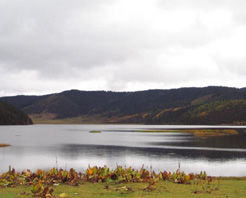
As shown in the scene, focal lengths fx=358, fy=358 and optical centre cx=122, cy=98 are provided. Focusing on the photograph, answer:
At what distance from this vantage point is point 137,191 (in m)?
24.9

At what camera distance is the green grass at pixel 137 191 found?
76.6 feet

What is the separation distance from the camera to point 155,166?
5575 cm

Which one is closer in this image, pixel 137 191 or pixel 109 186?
pixel 137 191

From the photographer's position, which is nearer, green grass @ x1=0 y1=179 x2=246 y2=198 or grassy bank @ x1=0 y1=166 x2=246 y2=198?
green grass @ x1=0 y1=179 x2=246 y2=198

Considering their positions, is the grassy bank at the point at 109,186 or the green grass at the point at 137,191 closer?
the green grass at the point at 137,191

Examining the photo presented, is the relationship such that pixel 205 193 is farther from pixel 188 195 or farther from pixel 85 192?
pixel 85 192

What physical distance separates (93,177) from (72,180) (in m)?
1.97

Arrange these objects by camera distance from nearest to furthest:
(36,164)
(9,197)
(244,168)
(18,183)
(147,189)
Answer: (9,197), (147,189), (18,183), (244,168), (36,164)

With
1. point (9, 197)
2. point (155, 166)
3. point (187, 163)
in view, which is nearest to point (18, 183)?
point (9, 197)

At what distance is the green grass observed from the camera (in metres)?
23.4

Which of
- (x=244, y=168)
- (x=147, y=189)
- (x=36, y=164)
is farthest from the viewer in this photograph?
(x=36, y=164)

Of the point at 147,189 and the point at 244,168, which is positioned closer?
the point at 147,189

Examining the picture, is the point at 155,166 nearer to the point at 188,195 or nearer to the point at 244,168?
the point at 244,168

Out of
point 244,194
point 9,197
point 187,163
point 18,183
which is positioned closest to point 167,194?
point 244,194
